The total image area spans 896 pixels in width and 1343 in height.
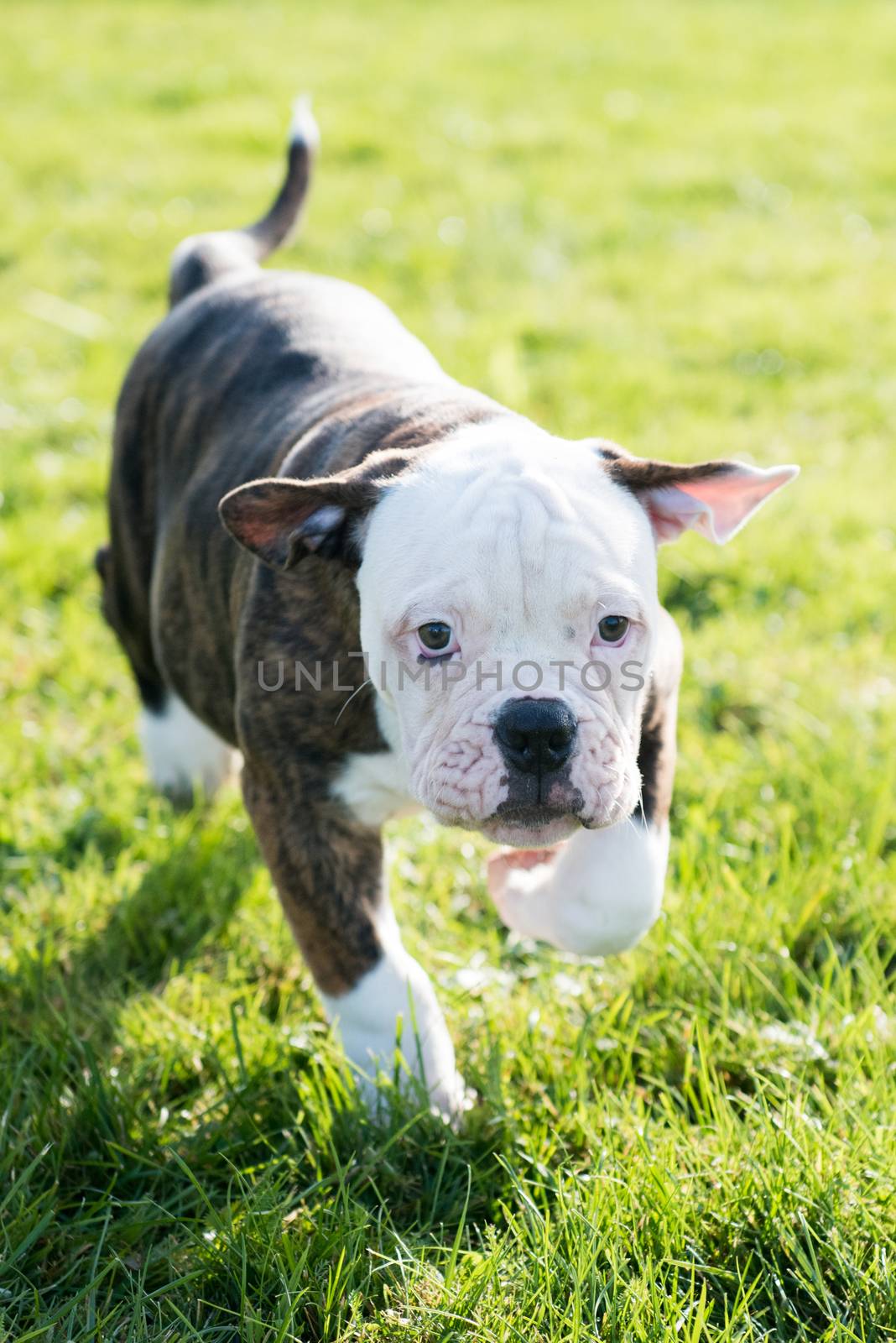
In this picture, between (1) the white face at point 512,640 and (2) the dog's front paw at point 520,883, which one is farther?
(2) the dog's front paw at point 520,883

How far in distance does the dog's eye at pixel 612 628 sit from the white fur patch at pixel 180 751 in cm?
174

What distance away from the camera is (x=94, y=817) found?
399 centimetres

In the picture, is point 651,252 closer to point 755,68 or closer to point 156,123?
point 156,123

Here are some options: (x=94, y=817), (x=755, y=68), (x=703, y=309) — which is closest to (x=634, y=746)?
(x=94, y=817)

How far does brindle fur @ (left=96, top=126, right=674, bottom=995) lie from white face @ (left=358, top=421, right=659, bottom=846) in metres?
0.21

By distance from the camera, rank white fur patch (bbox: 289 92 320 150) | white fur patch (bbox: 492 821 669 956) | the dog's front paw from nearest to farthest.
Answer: white fur patch (bbox: 492 821 669 956), the dog's front paw, white fur patch (bbox: 289 92 320 150)

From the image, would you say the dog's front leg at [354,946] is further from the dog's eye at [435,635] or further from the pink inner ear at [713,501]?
the pink inner ear at [713,501]

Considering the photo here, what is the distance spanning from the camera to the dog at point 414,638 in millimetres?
2521

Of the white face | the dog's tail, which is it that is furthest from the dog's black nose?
the dog's tail

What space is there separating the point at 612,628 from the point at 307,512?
Answer: 0.62m

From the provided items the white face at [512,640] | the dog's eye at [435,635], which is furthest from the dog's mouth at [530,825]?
the dog's eye at [435,635]

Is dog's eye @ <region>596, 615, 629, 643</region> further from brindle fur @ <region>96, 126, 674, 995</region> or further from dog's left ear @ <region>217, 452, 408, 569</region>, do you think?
dog's left ear @ <region>217, 452, 408, 569</region>

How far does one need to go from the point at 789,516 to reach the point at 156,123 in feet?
24.3

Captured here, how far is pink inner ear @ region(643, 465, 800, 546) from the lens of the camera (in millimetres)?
2770
